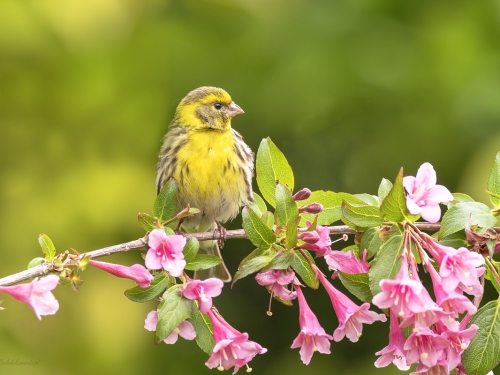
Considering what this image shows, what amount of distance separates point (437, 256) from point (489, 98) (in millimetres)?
4487

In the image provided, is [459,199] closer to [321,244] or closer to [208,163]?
[321,244]

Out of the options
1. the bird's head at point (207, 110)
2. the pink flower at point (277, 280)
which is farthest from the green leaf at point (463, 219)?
the bird's head at point (207, 110)

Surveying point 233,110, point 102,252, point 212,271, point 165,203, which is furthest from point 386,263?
point 233,110

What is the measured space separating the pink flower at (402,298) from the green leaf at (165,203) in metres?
1.16

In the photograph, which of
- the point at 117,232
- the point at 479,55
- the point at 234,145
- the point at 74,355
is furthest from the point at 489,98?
the point at 74,355

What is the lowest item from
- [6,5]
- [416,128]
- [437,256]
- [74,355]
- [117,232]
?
[74,355]

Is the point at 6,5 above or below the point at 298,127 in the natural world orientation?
above

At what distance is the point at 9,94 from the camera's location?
25.6ft

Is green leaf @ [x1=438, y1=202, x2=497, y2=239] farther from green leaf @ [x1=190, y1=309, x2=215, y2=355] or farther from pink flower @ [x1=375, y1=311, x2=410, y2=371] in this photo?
green leaf @ [x1=190, y1=309, x2=215, y2=355]

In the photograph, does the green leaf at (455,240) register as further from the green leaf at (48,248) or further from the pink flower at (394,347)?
the green leaf at (48,248)

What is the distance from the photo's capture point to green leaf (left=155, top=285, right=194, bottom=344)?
3.09m

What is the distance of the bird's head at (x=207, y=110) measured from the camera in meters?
5.51

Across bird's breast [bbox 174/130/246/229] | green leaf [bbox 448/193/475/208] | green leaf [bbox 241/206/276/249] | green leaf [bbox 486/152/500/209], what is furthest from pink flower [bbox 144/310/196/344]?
bird's breast [bbox 174/130/246/229]

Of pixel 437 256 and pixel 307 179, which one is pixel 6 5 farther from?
pixel 437 256
